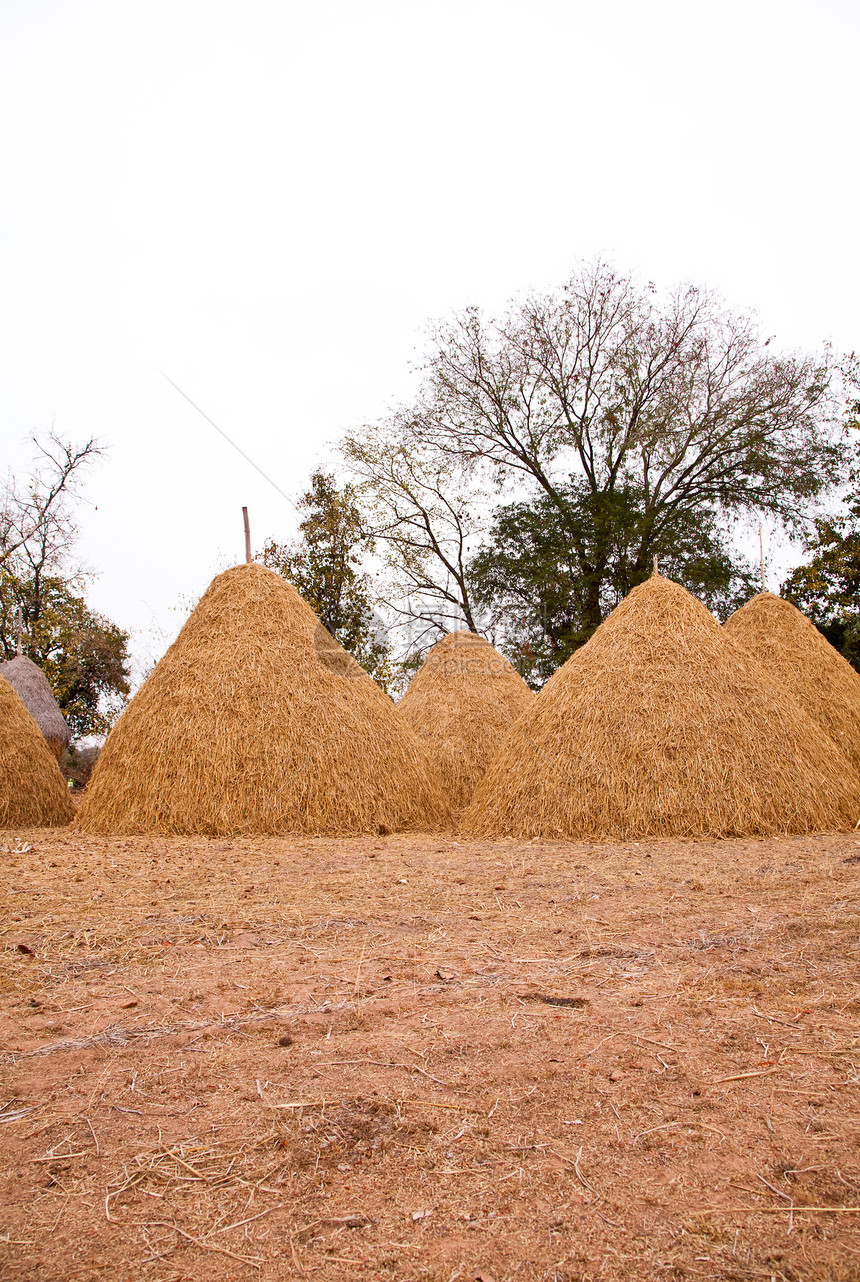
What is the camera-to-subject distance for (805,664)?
12617 millimetres

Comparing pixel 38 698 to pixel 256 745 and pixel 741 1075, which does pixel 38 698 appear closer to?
pixel 256 745

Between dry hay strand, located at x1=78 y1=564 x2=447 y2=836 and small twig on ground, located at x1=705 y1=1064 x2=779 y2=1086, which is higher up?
dry hay strand, located at x1=78 y1=564 x2=447 y2=836

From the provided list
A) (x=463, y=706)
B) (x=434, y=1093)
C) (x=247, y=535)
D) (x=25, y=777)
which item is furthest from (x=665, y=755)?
(x=25, y=777)

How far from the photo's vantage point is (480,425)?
23.2 metres

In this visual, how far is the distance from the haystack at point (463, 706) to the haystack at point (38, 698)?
7.06 m

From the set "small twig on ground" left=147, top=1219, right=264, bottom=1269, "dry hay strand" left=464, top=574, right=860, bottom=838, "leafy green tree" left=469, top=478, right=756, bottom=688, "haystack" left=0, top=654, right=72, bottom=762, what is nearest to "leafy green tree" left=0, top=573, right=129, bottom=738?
"haystack" left=0, top=654, right=72, bottom=762

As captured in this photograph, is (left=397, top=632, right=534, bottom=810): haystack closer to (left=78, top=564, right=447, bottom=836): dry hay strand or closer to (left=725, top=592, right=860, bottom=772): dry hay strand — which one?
(left=78, top=564, right=447, bottom=836): dry hay strand

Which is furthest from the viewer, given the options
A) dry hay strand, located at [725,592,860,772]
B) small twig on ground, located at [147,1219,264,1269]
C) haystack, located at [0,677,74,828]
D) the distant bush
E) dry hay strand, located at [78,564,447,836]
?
the distant bush

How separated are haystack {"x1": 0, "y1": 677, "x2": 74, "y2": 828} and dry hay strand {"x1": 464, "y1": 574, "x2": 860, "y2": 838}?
17.4 feet

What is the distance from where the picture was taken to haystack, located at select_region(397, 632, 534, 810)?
12164 millimetres

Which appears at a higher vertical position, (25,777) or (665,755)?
(25,777)

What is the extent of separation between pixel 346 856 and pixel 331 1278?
579 cm

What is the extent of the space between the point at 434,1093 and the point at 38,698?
1509cm

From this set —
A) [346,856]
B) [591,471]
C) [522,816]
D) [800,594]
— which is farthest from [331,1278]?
[591,471]
